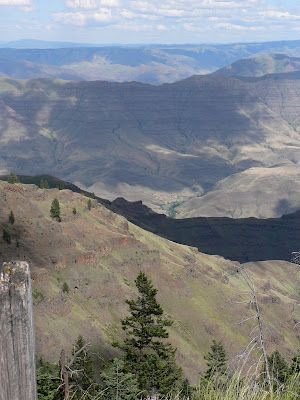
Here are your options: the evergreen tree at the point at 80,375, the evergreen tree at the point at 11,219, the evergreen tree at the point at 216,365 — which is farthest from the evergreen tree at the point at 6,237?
the evergreen tree at the point at 80,375

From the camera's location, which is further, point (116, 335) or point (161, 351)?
point (116, 335)

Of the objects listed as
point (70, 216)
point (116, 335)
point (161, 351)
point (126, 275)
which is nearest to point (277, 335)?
point (126, 275)

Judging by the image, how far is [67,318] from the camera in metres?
85.7

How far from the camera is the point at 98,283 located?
4021 inches

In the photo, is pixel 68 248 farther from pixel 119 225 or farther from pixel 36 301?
pixel 119 225

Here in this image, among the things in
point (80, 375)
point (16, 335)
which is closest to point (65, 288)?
point (80, 375)

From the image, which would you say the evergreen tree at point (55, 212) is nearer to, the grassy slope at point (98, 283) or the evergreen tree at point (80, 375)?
the grassy slope at point (98, 283)

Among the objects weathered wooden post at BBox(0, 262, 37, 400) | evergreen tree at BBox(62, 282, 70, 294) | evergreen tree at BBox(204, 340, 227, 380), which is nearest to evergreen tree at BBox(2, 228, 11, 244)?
evergreen tree at BBox(62, 282, 70, 294)

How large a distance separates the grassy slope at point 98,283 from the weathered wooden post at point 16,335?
72.3 metres

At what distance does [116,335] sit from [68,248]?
24604 mm

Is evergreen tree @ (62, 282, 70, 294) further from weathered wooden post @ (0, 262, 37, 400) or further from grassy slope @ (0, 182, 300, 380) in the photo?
weathered wooden post @ (0, 262, 37, 400)

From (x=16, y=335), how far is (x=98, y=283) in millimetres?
98639

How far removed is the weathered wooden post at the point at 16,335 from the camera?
5012 mm

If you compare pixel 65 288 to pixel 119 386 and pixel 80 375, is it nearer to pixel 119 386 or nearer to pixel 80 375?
pixel 80 375
